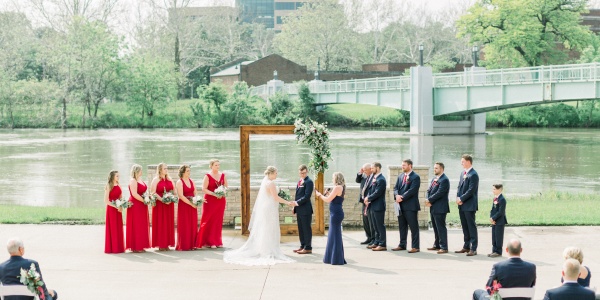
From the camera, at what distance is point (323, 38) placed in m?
111

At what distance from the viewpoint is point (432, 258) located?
46.0ft

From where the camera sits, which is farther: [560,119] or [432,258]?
[560,119]

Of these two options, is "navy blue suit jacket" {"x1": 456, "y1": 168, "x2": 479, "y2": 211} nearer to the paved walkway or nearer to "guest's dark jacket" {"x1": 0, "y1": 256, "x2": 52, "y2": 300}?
the paved walkway

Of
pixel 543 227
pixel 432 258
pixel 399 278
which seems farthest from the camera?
pixel 543 227

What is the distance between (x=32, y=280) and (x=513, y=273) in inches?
201

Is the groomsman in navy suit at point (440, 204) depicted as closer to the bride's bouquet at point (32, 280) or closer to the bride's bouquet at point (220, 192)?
the bride's bouquet at point (220, 192)

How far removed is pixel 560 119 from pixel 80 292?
3171 inches

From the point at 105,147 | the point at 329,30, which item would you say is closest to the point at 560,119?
the point at 329,30

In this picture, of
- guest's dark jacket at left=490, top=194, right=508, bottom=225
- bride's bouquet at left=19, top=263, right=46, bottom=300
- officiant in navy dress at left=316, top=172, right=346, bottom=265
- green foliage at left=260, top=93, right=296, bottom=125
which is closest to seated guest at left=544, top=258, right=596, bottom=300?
bride's bouquet at left=19, top=263, right=46, bottom=300

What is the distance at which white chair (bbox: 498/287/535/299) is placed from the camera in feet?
28.7

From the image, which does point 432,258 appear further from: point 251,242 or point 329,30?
point 329,30

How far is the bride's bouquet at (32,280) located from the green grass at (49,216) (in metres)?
9.49

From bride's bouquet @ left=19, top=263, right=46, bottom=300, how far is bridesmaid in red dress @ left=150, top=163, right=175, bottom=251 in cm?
594

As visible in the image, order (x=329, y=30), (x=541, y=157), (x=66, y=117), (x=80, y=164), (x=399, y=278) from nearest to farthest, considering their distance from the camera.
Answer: (x=399, y=278)
(x=80, y=164)
(x=541, y=157)
(x=66, y=117)
(x=329, y=30)
